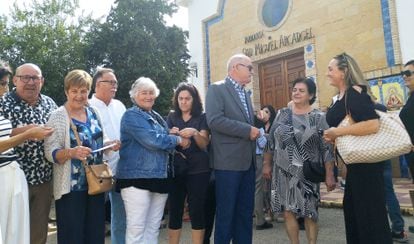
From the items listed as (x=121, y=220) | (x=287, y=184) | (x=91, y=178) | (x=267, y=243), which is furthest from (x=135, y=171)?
(x=267, y=243)

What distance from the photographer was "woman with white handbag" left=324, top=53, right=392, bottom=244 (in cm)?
266

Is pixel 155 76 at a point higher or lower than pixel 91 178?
higher

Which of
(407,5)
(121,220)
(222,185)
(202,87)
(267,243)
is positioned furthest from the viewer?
(202,87)

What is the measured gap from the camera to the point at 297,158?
3441 mm

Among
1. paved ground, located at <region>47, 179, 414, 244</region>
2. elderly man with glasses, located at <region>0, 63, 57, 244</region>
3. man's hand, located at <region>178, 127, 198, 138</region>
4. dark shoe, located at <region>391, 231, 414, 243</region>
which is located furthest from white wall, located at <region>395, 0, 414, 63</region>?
elderly man with glasses, located at <region>0, 63, 57, 244</region>

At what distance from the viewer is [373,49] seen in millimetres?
8078

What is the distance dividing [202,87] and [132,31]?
130 inches

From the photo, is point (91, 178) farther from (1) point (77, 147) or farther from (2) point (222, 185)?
(2) point (222, 185)

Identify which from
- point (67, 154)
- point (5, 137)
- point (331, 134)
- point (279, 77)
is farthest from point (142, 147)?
point (279, 77)

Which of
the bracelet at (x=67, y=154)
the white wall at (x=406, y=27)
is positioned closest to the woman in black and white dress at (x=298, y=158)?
the bracelet at (x=67, y=154)

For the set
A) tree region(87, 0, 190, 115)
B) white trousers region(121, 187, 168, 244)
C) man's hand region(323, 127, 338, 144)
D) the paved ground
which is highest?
tree region(87, 0, 190, 115)

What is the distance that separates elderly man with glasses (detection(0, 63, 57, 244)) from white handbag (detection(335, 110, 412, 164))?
239 cm

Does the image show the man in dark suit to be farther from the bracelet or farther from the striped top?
the striped top

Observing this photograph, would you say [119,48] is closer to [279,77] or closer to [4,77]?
[279,77]
